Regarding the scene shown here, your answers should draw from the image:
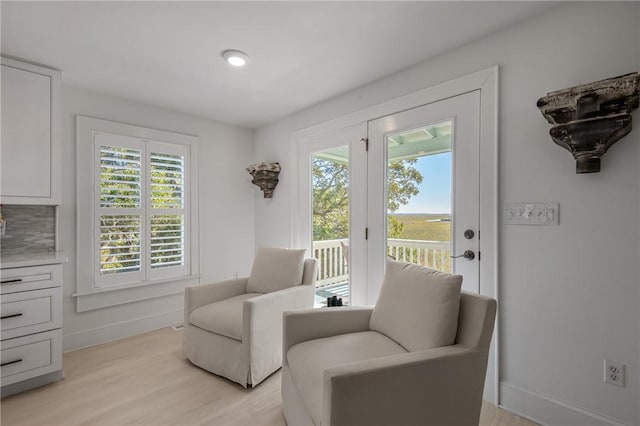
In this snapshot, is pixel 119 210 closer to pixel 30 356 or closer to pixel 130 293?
pixel 130 293

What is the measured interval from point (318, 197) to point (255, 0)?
1854 mm

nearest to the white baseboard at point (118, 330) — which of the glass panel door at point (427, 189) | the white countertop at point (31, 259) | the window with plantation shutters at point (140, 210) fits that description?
the window with plantation shutters at point (140, 210)

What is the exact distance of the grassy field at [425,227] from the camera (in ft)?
7.09

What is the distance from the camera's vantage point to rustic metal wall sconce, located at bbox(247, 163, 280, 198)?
3.54 metres

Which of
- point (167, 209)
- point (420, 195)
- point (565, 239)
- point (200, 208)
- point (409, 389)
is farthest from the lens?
point (200, 208)

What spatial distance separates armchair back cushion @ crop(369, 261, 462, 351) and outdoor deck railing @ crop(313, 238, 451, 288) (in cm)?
54

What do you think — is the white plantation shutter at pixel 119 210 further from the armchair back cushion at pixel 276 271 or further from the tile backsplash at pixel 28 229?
the armchair back cushion at pixel 276 271

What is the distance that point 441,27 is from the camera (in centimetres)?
187

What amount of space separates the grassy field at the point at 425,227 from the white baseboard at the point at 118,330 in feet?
8.63

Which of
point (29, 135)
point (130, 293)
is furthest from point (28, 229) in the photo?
point (130, 293)

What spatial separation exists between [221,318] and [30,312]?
1.26 metres

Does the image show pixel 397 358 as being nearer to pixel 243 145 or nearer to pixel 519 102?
pixel 519 102

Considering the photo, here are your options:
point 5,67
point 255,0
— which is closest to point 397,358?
point 255,0

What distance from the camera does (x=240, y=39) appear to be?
197 cm
